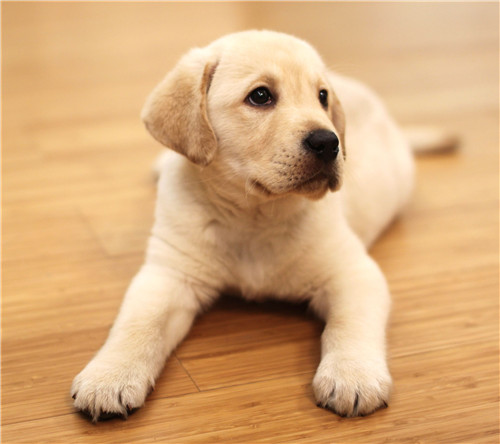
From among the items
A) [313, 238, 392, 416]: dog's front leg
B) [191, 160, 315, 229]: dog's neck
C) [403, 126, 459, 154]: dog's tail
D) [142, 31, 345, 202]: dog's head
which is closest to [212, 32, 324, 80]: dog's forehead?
[142, 31, 345, 202]: dog's head

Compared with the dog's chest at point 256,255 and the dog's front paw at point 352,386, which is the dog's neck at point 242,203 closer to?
the dog's chest at point 256,255

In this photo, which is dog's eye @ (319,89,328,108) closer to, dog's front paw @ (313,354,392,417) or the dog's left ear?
the dog's left ear

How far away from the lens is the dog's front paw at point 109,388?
2020mm

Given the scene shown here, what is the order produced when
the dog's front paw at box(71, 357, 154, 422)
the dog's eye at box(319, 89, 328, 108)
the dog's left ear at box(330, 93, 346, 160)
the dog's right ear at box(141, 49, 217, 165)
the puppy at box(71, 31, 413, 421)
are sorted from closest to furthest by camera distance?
1. the dog's front paw at box(71, 357, 154, 422)
2. the puppy at box(71, 31, 413, 421)
3. the dog's right ear at box(141, 49, 217, 165)
4. the dog's eye at box(319, 89, 328, 108)
5. the dog's left ear at box(330, 93, 346, 160)

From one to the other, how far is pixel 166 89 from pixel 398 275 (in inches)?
47.6

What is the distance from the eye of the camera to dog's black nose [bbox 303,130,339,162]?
2.21 meters

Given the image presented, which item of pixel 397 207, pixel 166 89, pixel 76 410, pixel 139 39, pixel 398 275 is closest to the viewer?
pixel 76 410

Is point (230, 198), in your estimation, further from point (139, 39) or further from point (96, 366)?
point (139, 39)

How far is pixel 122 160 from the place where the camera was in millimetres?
4246

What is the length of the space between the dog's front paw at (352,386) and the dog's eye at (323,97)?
90cm

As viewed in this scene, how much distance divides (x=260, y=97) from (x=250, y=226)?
1.48 feet

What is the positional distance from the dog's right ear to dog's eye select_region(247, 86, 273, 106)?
155 mm

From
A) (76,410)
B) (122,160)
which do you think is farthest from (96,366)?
(122,160)

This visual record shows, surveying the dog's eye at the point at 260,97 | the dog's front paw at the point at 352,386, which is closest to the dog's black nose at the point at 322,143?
the dog's eye at the point at 260,97
